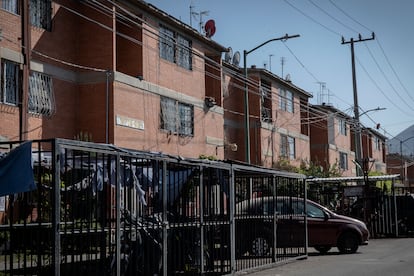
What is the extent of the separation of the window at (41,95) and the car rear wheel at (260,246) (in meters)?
10.3

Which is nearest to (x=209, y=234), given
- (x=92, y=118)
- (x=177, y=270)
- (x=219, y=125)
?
(x=177, y=270)

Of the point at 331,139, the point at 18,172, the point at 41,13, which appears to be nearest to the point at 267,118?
the point at 331,139

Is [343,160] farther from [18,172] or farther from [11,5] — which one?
[18,172]

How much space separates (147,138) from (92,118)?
289 centimetres

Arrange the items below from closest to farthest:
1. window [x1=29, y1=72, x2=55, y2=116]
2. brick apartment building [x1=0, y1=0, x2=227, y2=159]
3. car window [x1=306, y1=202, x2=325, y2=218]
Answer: car window [x1=306, y1=202, x2=325, y2=218] → brick apartment building [x1=0, y1=0, x2=227, y2=159] → window [x1=29, y1=72, x2=55, y2=116]

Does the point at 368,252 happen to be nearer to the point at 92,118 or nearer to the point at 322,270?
the point at 322,270

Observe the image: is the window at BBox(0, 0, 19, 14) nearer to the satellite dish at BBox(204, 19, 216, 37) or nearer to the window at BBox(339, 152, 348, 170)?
the satellite dish at BBox(204, 19, 216, 37)

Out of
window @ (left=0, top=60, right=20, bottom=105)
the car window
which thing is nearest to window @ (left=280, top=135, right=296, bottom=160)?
the car window

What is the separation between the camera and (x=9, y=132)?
64.7 feet

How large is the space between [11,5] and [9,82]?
2652mm

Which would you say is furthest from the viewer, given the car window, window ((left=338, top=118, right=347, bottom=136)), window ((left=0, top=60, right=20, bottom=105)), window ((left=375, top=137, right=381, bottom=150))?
window ((left=375, top=137, right=381, bottom=150))

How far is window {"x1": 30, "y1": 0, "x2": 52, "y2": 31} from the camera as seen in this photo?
846 inches

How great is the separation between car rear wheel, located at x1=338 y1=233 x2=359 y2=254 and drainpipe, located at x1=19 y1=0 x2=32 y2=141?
423 inches

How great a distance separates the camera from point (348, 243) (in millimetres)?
18750
